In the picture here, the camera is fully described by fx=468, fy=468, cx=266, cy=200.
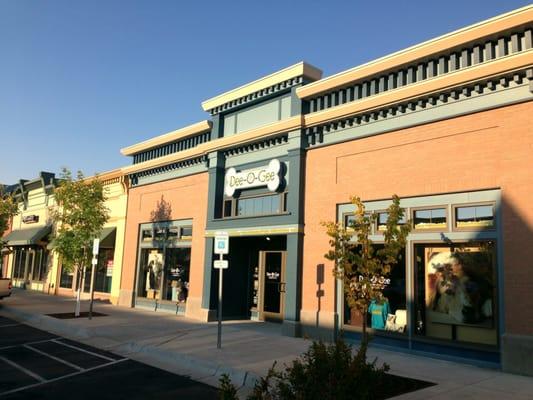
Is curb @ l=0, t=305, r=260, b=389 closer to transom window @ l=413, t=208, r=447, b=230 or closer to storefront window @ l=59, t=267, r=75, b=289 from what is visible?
transom window @ l=413, t=208, r=447, b=230

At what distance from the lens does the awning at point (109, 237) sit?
2464cm

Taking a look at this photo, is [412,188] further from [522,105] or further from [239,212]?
[239,212]

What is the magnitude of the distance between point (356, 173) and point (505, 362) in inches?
239

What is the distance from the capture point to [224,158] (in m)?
18.4

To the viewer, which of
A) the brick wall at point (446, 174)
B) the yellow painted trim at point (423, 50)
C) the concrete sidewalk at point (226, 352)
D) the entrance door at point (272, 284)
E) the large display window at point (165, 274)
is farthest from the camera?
the large display window at point (165, 274)

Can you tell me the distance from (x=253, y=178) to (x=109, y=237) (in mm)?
11542

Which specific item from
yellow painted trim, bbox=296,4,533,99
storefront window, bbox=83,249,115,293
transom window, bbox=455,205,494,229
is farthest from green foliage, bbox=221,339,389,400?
storefront window, bbox=83,249,115,293

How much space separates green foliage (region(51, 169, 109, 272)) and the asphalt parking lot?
19.8 ft

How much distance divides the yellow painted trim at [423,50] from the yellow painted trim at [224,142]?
1036 mm

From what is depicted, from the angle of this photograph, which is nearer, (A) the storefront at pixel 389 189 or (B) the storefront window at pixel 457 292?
(A) the storefront at pixel 389 189

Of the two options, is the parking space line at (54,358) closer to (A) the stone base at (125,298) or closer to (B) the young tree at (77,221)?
(B) the young tree at (77,221)

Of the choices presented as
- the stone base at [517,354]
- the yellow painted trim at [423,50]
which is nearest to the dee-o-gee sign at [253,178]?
the yellow painted trim at [423,50]

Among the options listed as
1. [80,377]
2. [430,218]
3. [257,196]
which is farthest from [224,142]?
[80,377]

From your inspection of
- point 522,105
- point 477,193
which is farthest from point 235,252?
point 522,105
